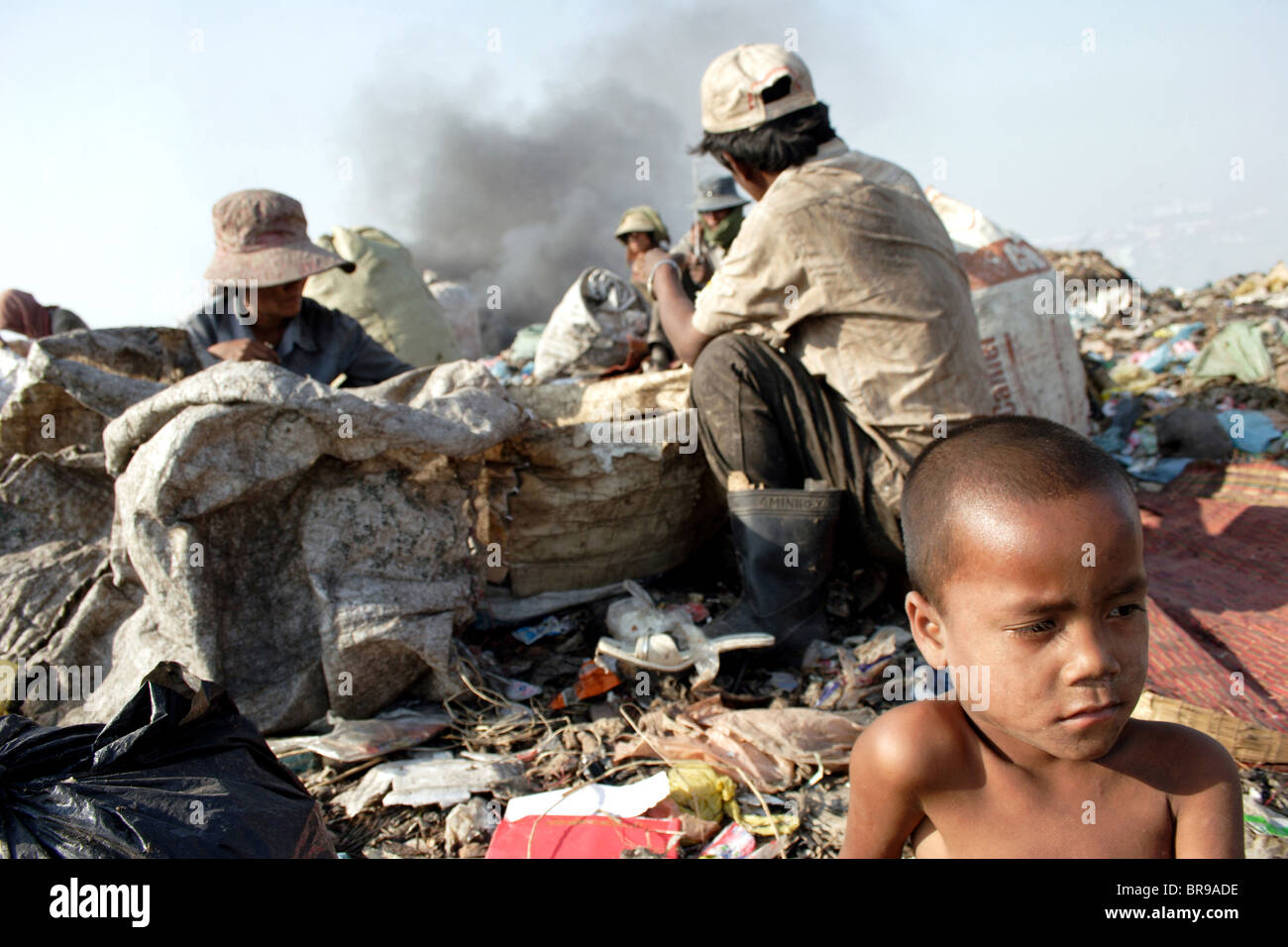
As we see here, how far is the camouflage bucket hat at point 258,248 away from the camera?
2.79 metres

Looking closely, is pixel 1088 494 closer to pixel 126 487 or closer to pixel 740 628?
pixel 740 628

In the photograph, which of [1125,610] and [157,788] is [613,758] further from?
[1125,610]

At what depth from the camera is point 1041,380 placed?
3.39 metres

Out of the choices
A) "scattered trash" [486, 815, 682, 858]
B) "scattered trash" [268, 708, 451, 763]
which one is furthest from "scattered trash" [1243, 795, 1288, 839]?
"scattered trash" [268, 708, 451, 763]

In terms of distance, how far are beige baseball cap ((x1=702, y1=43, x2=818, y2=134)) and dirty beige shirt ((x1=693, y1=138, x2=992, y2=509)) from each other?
0.20 meters

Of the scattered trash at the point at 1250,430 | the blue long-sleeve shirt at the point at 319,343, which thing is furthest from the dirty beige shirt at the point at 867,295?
the scattered trash at the point at 1250,430

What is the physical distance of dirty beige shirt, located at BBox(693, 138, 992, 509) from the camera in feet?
8.45

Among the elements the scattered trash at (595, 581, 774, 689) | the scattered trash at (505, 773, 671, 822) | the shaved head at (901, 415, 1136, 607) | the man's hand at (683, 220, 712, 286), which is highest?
the man's hand at (683, 220, 712, 286)

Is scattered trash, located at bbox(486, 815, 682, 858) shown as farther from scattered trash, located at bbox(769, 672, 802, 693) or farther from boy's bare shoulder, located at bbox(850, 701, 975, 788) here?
scattered trash, located at bbox(769, 672, 802, 693)

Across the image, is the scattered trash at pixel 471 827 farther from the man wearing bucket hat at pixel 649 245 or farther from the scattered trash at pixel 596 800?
the man wearing bucket hat at pixel 649 245

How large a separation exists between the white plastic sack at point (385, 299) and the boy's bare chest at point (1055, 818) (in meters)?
3.89

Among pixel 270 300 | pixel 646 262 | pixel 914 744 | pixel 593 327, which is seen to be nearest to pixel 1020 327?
pixel 646 262
